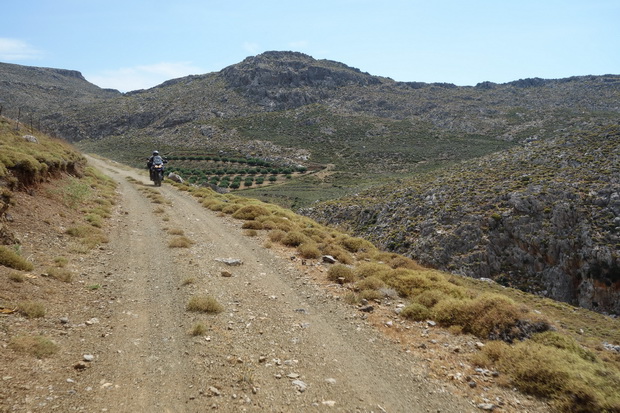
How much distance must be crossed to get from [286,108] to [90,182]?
129295mm

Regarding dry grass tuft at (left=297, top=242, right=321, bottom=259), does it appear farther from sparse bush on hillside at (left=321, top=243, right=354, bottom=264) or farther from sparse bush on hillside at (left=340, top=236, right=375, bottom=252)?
sparse bush on hillside at (left=340, top=236, right=375, bottom=252)

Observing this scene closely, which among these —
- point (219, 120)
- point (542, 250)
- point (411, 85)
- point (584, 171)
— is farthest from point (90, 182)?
point (411, 85)

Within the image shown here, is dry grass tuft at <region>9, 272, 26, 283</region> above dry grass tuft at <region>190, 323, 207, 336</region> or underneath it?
above

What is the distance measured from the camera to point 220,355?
646cm

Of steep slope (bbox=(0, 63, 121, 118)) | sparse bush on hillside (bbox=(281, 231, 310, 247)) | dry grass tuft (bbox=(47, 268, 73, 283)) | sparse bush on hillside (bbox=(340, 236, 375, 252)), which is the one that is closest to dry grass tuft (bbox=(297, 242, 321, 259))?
sparse bush on hillside (bbox=(281, 231, 310, 247))

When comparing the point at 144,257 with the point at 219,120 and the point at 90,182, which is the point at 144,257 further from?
the point at 219,120

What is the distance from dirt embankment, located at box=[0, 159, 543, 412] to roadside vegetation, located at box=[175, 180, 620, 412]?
0.62 metres

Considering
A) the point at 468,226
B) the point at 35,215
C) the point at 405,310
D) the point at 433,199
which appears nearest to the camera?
the point at 405,310

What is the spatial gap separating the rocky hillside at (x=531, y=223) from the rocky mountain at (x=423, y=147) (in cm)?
9

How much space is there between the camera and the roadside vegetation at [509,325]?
571 centimetres

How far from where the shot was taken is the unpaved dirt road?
531cm

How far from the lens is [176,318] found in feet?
25.5

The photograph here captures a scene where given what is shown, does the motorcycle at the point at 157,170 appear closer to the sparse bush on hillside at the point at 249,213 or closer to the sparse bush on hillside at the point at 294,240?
the sparse bush on hillside at the point at 249,213

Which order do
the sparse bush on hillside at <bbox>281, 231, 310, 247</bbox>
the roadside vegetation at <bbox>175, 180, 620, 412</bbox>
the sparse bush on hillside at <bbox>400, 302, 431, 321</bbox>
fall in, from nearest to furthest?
1. the roadside vegetation at <bbox>175, 180, 620, 412</bbox>
2. the sparse bush on hillside at <bbox>400, 302, 431, 321</bbox>
3. the sparse bush on hillside at <bbox>281, 231, 310, 247</bbox>
